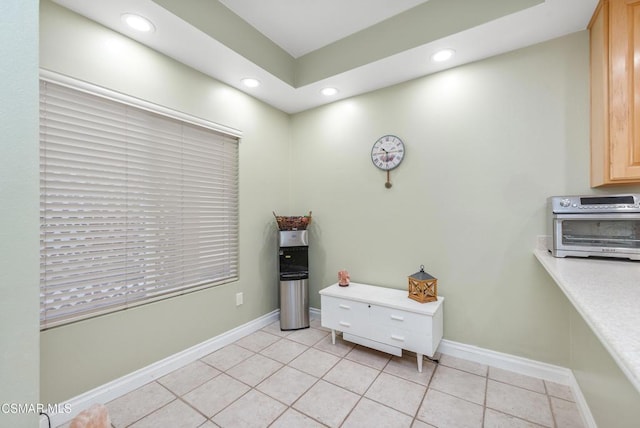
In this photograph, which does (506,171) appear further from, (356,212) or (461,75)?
(356,212)

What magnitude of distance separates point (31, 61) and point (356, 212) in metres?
2.48

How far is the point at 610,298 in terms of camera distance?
0.99 meters

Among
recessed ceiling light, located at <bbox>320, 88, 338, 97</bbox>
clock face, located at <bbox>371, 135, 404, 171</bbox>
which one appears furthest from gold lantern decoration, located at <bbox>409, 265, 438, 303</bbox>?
recessed ceiling light, located at <bbox>320, 88, 338, 97</bbox>

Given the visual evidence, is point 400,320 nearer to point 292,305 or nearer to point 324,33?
point 292,305

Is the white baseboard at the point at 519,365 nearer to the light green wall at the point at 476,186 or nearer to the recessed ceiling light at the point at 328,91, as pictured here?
the light green wall at the point at 476,186

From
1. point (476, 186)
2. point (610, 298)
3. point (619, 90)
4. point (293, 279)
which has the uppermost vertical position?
point (619, 90)

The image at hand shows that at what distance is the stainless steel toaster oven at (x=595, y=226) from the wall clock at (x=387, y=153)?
1.23 meters

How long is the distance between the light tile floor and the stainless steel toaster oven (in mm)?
1009

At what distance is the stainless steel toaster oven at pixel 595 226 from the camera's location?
1.56m

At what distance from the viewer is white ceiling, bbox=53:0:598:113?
171cm

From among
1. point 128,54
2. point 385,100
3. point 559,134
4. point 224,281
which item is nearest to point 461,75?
point 385,100

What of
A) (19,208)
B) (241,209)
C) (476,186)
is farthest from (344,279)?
(19,208)

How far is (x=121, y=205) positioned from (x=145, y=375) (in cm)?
128

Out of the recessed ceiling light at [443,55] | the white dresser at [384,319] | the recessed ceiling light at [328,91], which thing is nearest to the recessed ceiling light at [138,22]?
the recessed ceiling light at [328,91]
